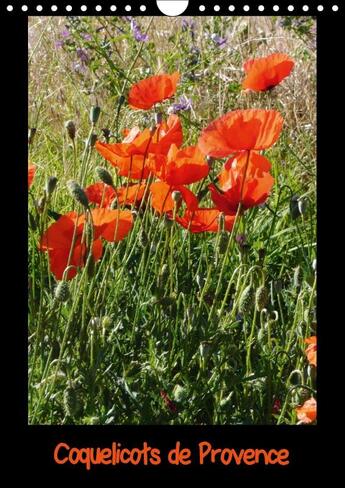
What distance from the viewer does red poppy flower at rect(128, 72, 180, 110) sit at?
141 cm

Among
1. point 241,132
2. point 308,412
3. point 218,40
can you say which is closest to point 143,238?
point 241,132

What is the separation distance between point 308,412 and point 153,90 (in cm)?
59

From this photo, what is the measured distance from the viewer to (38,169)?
213cm

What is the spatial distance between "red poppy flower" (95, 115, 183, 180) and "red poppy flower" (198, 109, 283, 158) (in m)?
0.13

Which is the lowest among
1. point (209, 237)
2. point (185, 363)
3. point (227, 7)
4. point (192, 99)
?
point (185, 363)

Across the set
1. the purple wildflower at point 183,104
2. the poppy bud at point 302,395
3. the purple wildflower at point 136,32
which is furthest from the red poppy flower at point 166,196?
the purple wildflower at point 136,32

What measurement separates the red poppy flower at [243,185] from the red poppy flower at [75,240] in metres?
0.15

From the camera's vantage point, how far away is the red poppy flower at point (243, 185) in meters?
1.32

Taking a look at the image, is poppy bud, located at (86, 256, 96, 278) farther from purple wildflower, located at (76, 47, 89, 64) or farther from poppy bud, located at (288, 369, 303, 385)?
purple wildflower, located at (76, 47, 89, 64)

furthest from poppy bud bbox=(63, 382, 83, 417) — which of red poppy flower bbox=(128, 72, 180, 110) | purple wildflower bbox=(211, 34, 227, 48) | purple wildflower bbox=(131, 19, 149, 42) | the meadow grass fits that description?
purple wildflower bbox=(211, 34, 227, 48)

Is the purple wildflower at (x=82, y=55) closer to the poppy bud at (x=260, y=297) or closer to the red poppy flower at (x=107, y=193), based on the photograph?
the red poppy flower at (x=107, y=193)
